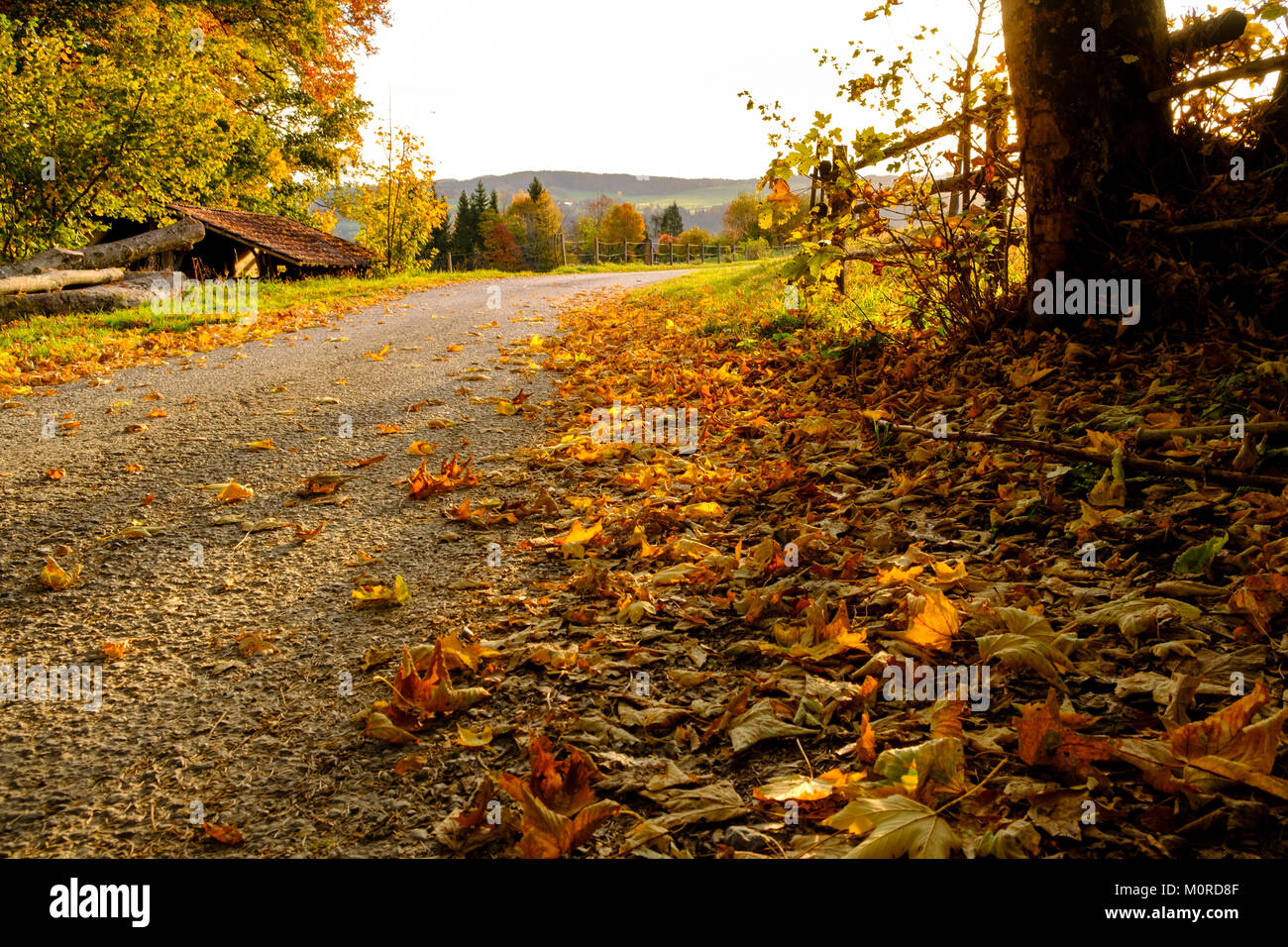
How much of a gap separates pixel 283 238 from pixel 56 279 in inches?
406

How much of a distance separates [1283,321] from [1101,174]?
45.0 inches

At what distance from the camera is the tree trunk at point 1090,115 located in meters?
3.79

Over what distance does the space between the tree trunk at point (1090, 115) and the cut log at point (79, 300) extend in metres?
10.7

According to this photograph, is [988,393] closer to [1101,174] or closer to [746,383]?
[1101,174]

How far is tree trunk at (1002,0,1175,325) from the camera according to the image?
3.79 meters

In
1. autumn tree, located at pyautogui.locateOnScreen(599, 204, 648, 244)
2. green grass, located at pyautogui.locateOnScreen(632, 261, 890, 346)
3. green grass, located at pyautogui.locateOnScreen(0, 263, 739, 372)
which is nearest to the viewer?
green grass, located at pyautogui.locateOnScreen(632, 261, 890, 346)

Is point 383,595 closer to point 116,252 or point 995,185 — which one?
point 995,185

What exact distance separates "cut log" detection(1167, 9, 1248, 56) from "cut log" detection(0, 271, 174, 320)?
11391mm

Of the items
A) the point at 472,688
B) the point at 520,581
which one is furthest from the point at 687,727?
the point at 520,581

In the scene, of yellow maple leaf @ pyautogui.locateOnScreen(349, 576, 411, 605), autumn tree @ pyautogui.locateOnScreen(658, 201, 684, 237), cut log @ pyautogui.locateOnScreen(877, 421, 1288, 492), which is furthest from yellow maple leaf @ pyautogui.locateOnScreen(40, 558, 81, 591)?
autumn tree @ pyautogui.locateOnScreen(658, 201, 684, 237)

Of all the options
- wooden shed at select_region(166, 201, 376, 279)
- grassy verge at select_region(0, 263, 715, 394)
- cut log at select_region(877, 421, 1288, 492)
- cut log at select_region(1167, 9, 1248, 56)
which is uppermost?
wooden shed at select_region(166, 201, 376, 279)

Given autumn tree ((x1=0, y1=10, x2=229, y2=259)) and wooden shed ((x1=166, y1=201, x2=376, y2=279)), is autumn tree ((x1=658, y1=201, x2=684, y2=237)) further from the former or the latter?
autumn tree ((x1=0, y1=10, x2=229, y2=259))

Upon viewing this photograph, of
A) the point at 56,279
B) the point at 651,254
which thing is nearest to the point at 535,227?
the point at 651,254

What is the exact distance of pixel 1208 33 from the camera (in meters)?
3.68
